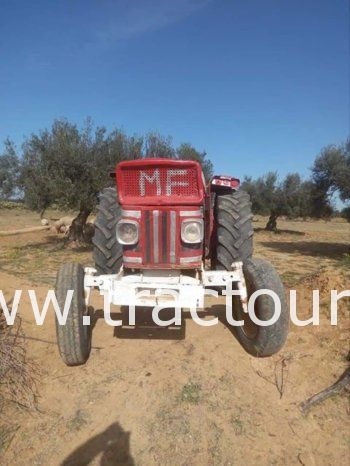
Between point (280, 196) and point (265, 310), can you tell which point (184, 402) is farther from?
point (280, 196)

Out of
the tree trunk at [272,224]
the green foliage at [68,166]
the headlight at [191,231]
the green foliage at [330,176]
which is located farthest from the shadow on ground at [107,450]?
the tree trunk at [272,224]

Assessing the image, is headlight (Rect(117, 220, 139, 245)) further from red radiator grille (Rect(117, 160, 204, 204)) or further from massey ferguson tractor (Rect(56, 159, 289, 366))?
red radiator grille (Rect(117, 160, 204, 204))

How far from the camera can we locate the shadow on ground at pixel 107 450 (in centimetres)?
270

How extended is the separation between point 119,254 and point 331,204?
1548cm

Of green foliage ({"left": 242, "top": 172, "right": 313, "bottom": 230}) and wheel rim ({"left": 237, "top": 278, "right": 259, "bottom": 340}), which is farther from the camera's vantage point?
green foliage ({"left": 242, "top": 172, "right": 313, "bottom": 230})

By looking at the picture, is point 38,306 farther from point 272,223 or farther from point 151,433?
point 272,223

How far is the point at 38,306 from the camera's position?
5809mm

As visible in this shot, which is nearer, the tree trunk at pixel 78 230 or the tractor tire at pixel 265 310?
the tractor tire at pixel 265 310

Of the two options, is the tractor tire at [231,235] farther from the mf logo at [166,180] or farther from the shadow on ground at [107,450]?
the shadow on ground at [107,450]

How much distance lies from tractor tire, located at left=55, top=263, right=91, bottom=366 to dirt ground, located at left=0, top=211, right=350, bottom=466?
197mm

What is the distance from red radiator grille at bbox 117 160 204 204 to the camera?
4.01m

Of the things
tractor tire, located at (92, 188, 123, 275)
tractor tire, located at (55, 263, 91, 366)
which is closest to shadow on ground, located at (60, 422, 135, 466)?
tractor tire, located at (55, 263, 91, 366)

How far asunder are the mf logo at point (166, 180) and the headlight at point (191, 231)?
0.37 m

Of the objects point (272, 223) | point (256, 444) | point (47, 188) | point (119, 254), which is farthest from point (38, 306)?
point (272, 223)
